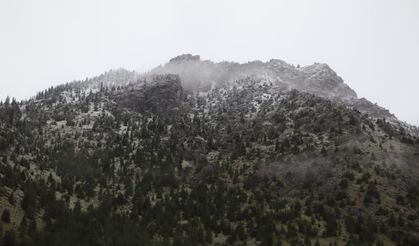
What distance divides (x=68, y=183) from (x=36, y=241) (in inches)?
800

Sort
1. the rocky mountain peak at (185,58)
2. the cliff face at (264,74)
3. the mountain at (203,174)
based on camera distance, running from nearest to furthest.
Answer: the mountain at (203,174) < the cliff face at (264,74) < the rocky mountain peak at (185,58)

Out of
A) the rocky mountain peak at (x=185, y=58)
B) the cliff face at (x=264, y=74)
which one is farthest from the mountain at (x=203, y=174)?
the rocky mountain peak at (x=185, y=58)

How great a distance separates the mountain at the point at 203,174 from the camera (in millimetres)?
51469

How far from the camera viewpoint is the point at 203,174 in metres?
74.2

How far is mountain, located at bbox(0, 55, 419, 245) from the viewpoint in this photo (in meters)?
51.5

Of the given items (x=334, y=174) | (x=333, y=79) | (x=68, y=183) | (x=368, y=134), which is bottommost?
(x=68, y=183)

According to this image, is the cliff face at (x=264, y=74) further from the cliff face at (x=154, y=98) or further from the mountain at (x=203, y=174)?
the mountain at (x=203, y=174)

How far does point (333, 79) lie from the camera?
141 metres

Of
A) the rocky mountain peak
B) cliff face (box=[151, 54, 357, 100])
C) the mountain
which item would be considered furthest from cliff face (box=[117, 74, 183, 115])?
the rocky mountain peak

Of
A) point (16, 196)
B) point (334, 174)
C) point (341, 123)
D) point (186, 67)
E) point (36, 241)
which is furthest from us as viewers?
point (186, 67)

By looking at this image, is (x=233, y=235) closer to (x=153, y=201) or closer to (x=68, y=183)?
(x=153, y=201)

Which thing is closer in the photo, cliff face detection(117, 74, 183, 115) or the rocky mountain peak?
cliff face detection(117, 74, 183, 115)

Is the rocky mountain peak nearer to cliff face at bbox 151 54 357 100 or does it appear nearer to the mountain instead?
cliff face at bbox 151 54 357 100

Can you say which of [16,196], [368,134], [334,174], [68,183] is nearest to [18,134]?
[68,183]
